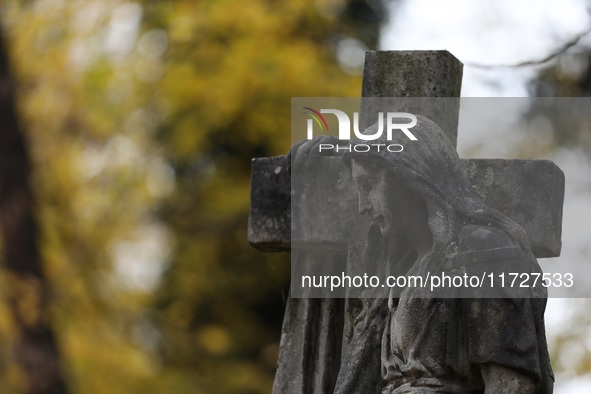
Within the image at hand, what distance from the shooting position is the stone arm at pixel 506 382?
2410mm

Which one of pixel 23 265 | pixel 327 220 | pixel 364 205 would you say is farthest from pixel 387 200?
pixel 23 265

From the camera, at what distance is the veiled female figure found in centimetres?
245

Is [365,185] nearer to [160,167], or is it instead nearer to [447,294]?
[447,294]

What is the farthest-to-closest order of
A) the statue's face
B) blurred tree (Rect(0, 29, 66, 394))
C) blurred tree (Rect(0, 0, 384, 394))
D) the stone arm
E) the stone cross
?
blurred tree (Rect(0, 0, 384, 394)) → blurred tree (Rect(0, 29, 66, 394)) → the stone cross → the statue's face → the stone arm

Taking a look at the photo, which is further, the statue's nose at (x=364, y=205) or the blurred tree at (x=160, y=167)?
the blurred tree at (x=160, y=167)

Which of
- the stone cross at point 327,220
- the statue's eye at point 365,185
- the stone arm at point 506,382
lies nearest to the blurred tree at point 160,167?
the stone cross at point 327,220

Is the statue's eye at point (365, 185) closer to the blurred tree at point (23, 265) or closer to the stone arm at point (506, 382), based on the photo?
the stone arm at point (506, 382)

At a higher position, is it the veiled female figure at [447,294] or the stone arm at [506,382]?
the veiled female figure at [447,294]

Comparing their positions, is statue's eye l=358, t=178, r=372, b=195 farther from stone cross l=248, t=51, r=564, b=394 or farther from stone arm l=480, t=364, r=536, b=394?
stone arm l=480, t=364, r=536, b=394

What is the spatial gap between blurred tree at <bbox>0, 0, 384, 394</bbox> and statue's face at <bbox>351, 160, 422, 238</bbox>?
5.25 metres

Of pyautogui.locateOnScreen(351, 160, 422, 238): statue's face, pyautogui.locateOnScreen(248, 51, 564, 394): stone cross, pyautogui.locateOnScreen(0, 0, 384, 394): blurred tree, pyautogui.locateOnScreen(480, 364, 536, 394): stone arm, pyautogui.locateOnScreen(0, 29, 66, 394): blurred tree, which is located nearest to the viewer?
pyautogui.locateOnScreen(480, 364, 536, 394): stone arm

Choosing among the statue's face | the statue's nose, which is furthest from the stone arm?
the statue's nose

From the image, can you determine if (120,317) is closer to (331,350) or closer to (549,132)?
(549,132)

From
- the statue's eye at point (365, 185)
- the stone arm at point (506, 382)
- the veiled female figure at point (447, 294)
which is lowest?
the stone arm at point (506, 382)
